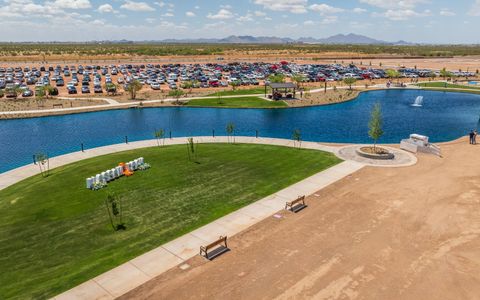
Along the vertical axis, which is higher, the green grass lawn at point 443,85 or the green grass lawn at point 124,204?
the green grass lawn at point 443,85

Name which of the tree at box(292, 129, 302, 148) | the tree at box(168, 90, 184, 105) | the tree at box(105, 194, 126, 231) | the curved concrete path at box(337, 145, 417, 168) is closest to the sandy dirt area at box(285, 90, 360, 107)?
the tree at box(168, 90, 184, 105)

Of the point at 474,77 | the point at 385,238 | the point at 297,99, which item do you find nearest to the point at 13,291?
the point at 385,238

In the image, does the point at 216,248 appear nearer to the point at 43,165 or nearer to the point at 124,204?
the point at 124,204

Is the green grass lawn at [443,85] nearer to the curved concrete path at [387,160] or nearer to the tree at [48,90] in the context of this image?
the curved concrete path at [387,160]

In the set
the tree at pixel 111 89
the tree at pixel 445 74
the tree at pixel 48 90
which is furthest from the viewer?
the tree at pixel 445 74

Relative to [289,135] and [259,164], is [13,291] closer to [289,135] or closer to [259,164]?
[259,164]

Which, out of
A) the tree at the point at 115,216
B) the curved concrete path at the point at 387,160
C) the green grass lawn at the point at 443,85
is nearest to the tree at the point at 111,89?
the curved concrete path at the point at 387,160
